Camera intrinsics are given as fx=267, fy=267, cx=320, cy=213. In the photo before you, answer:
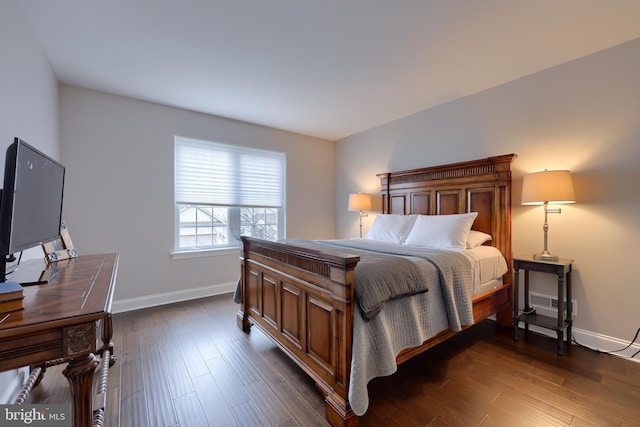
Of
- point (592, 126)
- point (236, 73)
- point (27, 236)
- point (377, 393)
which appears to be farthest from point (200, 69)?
point (592, 126)

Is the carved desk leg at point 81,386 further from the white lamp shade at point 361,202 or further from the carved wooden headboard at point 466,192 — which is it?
the white lamp shade at point 361,202

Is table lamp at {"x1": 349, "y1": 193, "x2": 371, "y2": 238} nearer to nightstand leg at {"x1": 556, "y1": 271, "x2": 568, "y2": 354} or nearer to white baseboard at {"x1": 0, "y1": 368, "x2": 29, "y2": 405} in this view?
nightstand leg at {"x1": 556, "y1": 271, "x2": 568, "y2": 354}

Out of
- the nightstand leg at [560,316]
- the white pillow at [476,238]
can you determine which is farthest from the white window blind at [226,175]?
the nightstand leg at [560,316]

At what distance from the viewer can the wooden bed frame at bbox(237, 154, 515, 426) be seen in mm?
1472

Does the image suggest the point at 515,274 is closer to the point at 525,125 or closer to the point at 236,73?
the point at 525,125

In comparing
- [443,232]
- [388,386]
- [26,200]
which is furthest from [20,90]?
[443,232]

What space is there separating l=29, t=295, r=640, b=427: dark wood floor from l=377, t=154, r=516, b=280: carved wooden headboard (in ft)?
3.36

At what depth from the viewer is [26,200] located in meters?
1.11

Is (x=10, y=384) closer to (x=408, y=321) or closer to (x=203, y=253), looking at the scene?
(x=203, y=253)

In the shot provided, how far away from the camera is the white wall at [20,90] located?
5.06 feet

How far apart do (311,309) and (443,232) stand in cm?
167

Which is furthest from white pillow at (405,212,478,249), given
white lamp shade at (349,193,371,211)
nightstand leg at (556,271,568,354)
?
white lamp shade at (349,193,371,211)

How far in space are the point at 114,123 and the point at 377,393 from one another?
3730 millimetres

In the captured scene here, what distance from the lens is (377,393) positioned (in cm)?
174
